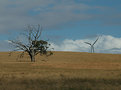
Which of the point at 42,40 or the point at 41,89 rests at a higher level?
the point at 42,40

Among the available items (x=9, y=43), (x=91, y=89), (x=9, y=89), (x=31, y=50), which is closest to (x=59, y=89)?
(x=91, y=89)

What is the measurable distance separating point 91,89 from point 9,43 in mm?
52772

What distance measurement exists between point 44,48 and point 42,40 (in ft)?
6.37

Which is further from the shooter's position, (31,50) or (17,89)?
(31,50)

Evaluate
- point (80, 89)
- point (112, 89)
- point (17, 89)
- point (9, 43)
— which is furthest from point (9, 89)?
point (9, 43)

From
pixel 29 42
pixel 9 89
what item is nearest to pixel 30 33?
pixel 29 42

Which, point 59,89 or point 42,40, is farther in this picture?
point 42,40

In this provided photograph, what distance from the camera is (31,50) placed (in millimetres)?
61562

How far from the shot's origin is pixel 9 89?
1402 cm

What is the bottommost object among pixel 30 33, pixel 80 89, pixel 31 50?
pixel 80 89

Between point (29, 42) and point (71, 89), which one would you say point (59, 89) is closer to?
point (71, 89)

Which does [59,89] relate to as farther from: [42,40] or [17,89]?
[42,40]

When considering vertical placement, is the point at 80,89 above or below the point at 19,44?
below

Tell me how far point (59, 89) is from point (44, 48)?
48.3m
